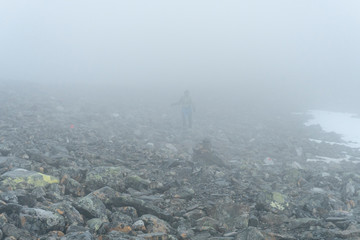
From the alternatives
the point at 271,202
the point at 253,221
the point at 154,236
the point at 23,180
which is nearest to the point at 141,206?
the point at 154,236

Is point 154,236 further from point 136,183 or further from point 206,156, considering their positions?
point 206,156

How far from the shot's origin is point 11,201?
15.9ft

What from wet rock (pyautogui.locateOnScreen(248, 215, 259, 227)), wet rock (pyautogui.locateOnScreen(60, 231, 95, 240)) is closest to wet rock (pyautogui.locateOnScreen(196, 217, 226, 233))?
wet rock (pyautogui.locateOnScreen(248, 215, 259, 227))

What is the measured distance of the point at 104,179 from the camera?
6.42 meters

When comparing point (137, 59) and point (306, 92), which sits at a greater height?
point (137, 59)

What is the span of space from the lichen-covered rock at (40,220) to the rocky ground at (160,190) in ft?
0.04

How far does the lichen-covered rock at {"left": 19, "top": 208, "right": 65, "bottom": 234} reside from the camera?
168 inches

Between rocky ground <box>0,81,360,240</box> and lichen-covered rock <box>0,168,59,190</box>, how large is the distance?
0.02 metres

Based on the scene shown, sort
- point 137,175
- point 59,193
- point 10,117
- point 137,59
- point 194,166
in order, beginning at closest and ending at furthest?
point 59,193 < point 137,175 < point 194,166 < point 10,117 < point 137,59

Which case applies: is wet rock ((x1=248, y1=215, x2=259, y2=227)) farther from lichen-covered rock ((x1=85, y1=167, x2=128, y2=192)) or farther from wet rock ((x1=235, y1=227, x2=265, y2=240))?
lichen-covered rock ((x1=85, y1=167, x2=128, y2=192))

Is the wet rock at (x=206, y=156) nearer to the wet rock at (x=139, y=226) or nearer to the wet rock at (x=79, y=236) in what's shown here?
the wet rock at (x=139, y=226)

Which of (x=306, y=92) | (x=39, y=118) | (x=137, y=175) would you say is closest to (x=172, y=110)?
(x=39, y=118)

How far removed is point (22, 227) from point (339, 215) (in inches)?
186

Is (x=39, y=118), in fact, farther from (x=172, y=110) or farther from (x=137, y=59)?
(x=137, y=59)
